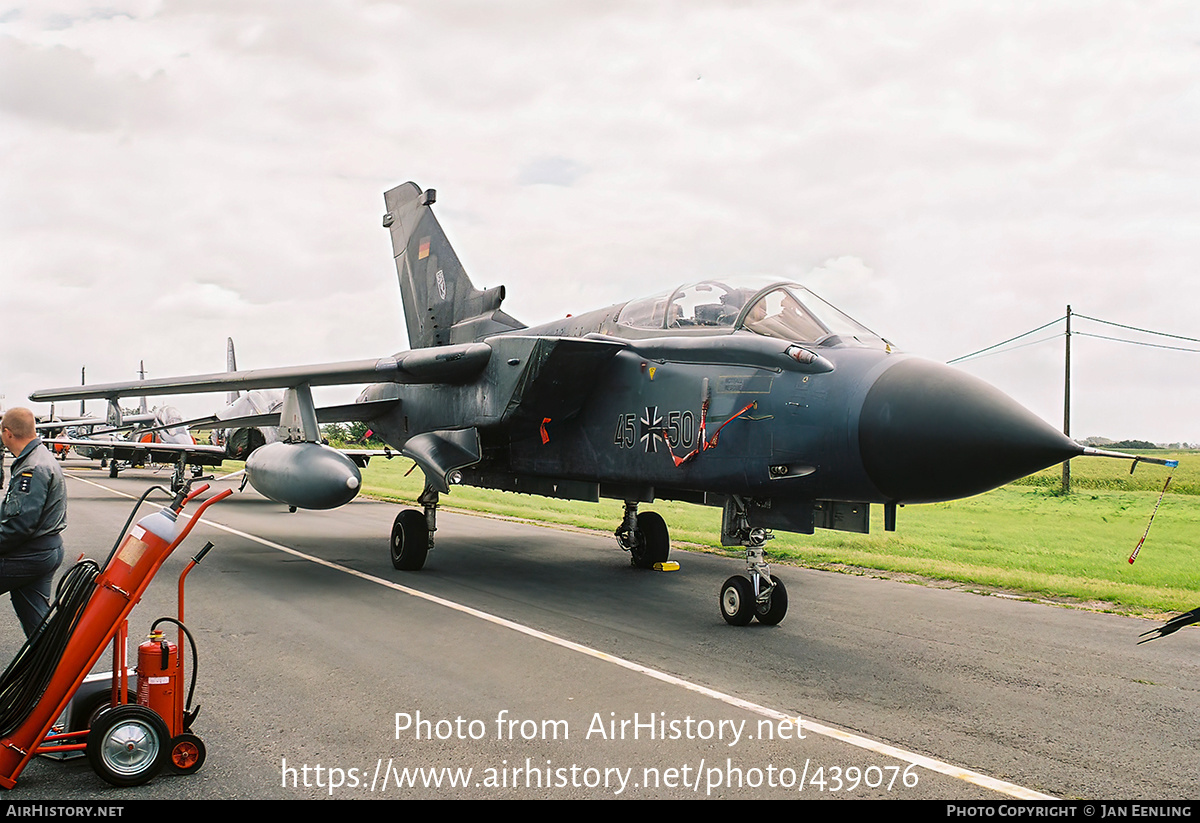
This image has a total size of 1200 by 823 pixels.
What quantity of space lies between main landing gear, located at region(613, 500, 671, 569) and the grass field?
2.48 m

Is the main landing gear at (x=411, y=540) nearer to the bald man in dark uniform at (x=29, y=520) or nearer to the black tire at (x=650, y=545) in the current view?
the black tire at (x=650, y=545)

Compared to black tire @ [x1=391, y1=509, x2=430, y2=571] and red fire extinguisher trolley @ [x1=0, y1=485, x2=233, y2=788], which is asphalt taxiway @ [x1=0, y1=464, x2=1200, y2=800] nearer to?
red fire extinguisher trolley @ [x1=0, y1=485, x2=233, y2=788]

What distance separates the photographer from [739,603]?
24.4ft

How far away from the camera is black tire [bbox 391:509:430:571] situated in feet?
35.1

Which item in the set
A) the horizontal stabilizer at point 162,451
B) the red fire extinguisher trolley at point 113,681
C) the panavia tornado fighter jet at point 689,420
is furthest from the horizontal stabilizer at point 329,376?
the horizontal stabilizer at point 162,451

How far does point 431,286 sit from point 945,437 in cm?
995

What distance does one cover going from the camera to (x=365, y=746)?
4312 mm

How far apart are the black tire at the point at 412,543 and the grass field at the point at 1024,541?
5.77 metres

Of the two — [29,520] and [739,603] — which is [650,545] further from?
[29,520]

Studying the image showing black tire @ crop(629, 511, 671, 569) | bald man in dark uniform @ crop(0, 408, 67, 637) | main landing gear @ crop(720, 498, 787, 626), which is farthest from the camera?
black tire @ crop(629, 511, 671, 569)

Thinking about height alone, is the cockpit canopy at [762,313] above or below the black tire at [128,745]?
above

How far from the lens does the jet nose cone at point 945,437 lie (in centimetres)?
568

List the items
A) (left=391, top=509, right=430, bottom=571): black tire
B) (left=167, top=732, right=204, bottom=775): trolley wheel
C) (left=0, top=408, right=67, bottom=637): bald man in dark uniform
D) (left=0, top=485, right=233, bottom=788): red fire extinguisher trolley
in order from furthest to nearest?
(left=391, top=509, right=430, bottom=571): black tire < (left=0, top=408, right=67, bottom=637): bald man in dark uniform < (left=167, top=732, right=204, bottom=775): trolley wheel < (left=0, top=485, right=233, bottom=788): red fire extinguisher trolley

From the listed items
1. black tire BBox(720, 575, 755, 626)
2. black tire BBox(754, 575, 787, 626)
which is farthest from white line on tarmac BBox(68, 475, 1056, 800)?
black tire BBox(754, 575, 787, 626)
